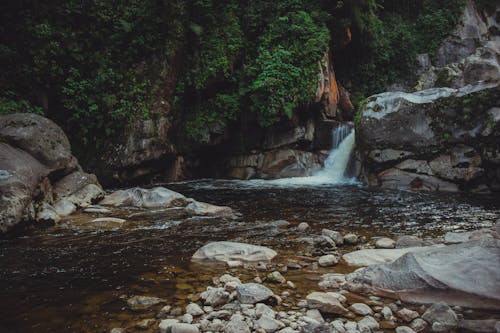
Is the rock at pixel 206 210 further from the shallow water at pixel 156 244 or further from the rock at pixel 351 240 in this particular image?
the rock at pixel 351 240

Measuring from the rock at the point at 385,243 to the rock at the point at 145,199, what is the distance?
430cm

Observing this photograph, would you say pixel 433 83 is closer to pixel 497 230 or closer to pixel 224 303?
pixel 497 230

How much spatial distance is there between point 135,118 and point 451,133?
9.64m

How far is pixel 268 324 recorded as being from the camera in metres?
2.61


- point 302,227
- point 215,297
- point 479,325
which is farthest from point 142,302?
point 302,227

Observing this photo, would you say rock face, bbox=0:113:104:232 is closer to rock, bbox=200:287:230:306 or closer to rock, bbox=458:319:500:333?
rock, bbox=200:287:230:306

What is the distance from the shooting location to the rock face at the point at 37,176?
5502mm

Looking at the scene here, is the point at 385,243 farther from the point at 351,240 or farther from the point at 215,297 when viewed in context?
the point at 215,297

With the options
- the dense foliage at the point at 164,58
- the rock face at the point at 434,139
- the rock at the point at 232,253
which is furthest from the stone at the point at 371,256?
the dense foliage at the point at 164,58

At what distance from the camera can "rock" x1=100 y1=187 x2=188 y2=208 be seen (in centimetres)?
749

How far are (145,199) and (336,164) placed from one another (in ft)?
25.0

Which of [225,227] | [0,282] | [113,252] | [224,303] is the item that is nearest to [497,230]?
[224,303]

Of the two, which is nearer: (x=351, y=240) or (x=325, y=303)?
(x=325, y=303)

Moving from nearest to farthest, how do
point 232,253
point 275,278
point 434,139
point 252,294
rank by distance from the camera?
point 252,294, point 275,278, point 232,253, point 434,139
